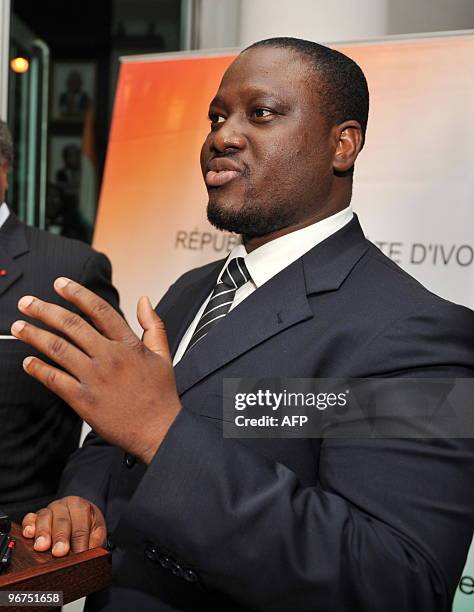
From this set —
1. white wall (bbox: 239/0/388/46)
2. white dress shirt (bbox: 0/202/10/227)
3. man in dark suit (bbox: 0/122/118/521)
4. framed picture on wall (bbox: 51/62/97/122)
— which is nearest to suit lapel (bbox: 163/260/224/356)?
man in dark suit (bbox: 0/122/118/521)

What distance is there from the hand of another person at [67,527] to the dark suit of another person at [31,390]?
86 centimetres

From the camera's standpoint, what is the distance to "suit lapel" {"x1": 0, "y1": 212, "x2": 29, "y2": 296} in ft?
6.86

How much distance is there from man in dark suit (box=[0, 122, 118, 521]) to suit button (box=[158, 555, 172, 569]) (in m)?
1.08

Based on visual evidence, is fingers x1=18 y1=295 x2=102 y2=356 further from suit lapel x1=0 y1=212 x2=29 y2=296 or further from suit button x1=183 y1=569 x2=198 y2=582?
suit lapel x1=0 y1=212 x2=29 y2=296

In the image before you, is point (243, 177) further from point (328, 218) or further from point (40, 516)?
point (40, 516)

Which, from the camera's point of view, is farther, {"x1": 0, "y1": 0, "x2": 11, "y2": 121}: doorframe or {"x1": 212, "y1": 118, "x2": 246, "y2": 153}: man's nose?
{"x1": 0, "y1": 0, "x2": 11, "y2": 121}: doorframe

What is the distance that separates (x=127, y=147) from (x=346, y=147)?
5.80ft

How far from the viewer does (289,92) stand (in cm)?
125

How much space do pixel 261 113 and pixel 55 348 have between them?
67 cm

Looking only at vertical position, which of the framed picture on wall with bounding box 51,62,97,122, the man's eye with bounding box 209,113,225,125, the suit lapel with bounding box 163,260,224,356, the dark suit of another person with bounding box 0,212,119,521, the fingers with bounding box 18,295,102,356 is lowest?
the dark suit of another person with bounding box 0,212,119,521

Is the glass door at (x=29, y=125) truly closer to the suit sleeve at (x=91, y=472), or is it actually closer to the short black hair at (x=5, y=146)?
the short black hair at (x=5, y=146)

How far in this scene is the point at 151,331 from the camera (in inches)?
36.0

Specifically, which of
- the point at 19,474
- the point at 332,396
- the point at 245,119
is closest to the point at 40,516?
the point at 332,396

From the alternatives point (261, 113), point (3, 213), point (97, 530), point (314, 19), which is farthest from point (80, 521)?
point (314, 19)
